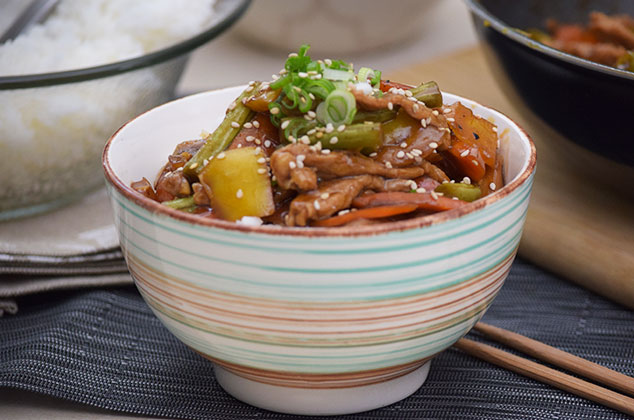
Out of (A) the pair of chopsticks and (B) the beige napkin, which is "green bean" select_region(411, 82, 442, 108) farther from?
(B) the beige napkin

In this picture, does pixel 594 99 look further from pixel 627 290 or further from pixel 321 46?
pixel 321 46

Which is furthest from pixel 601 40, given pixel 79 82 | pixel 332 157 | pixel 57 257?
pixel 57 257

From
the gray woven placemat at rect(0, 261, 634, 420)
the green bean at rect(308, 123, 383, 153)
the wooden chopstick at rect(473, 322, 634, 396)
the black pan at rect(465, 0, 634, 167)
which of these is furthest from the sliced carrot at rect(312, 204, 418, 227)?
the black pan at rect(465, 0, 634, 167)

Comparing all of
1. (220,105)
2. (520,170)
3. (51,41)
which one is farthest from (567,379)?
(51,41)

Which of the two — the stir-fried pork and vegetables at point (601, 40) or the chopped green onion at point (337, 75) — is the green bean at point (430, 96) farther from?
the stir-fried pork and vegetables at point (601, 40)

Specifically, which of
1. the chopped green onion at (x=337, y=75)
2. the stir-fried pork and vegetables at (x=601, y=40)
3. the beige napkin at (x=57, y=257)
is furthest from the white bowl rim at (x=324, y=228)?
the stir-fried pork and vegetables at (x=601, y=40)

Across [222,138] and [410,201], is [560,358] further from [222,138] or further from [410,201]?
[222,138]
